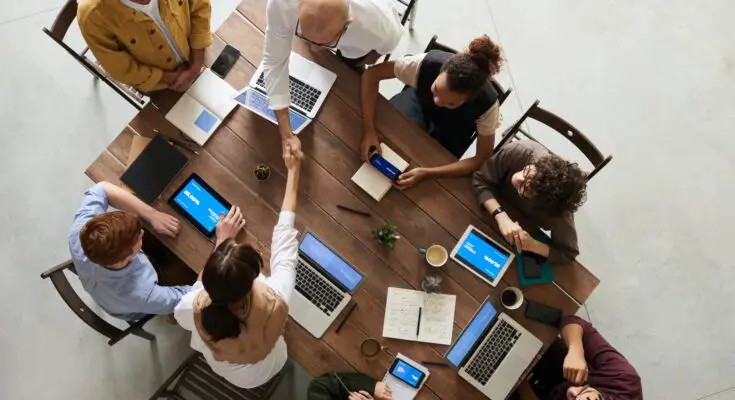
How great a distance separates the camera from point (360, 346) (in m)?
2.16

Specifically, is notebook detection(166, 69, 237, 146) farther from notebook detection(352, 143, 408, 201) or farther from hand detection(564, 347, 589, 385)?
hand detection(564, 347, 589, 385)

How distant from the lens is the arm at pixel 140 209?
7.07 ft

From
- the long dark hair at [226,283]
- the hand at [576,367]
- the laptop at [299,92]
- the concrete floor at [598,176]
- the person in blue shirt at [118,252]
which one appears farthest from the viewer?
the concrete floor at [598,176]

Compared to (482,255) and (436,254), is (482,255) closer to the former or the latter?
(482,255)

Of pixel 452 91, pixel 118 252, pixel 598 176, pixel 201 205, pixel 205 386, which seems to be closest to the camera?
pixel 118 252

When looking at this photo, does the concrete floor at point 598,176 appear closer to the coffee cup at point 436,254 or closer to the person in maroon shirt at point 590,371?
the person in maroon shirt at point 590,371

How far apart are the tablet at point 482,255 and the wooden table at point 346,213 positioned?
33 mm

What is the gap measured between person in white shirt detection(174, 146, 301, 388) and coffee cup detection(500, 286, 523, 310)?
896 millimetres

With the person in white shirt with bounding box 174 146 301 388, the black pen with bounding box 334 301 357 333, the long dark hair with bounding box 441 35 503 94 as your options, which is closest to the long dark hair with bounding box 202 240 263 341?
the person in white shirt with bounding box 174 146 301 388

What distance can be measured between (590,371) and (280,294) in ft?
4.54

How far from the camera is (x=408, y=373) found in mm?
2148

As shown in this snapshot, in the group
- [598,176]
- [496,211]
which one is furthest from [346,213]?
[598,176]

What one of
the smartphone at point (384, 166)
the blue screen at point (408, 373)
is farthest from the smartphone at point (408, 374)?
the smartphone at point (384, 166)

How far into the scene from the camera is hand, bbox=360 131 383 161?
2.30m
